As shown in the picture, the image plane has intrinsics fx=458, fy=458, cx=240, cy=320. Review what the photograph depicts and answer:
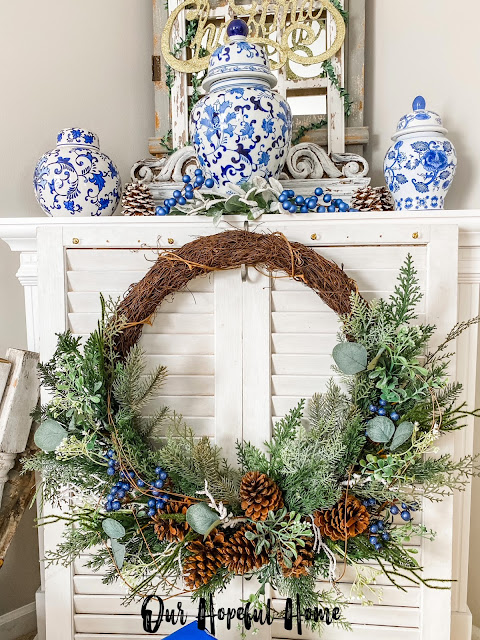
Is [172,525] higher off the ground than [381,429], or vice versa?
[381,429]

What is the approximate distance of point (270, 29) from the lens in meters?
1.23

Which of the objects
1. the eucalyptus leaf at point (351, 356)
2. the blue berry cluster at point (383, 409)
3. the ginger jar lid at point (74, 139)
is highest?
the ginger jar lid at point (74, 139)

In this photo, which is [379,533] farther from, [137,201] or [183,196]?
[137,201]

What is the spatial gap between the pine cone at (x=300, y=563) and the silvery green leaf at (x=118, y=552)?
309 millimetres

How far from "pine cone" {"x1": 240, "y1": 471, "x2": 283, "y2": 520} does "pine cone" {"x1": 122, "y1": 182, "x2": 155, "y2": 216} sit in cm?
69

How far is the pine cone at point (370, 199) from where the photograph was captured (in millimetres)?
1100

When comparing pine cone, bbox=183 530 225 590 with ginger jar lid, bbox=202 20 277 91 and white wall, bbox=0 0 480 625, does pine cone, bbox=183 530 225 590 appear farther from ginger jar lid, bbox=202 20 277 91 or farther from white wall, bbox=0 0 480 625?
ginger jar lid, bbox=202 20 277 91

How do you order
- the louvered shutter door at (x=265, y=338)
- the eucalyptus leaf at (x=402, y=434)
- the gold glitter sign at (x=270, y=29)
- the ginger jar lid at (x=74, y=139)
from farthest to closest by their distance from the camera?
1. the gold glitter sign at (x=270, y=29)
2. the ginger jar lid at (x=74, y=139)
3. the louvered shutter door at (x=265, y=338)
4. the eucalyptus leaf at (x=402, y=434)

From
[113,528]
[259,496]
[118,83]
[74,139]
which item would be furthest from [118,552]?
[118,83]

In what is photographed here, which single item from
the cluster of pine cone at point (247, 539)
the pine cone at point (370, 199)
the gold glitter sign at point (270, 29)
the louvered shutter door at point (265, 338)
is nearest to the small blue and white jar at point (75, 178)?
the louvered shutter door at point (265, 338)

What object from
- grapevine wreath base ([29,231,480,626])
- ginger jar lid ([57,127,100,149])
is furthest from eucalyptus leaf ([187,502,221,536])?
ginger jar lid ([57,127,100,149])

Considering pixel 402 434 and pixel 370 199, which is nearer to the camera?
pixel 402 434

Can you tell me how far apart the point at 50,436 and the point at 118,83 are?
1033 millimetres

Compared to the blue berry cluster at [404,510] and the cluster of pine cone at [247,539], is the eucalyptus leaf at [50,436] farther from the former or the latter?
the blue berry cluster at [404,510]
